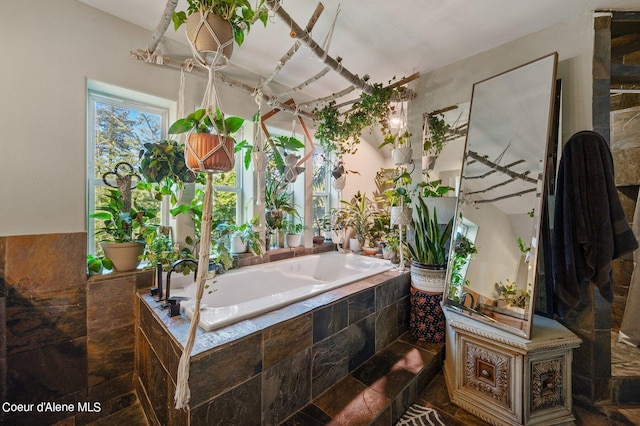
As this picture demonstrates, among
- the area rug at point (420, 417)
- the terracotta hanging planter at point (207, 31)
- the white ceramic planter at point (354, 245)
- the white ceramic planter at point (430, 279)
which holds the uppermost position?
the terracotta hanging planter at point (207, 31)

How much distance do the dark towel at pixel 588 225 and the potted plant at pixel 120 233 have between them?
2713 mm

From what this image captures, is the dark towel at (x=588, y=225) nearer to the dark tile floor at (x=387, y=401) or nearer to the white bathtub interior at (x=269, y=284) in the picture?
the dark tile floor at (x=387, y=401)

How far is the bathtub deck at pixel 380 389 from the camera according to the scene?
1.34 metres

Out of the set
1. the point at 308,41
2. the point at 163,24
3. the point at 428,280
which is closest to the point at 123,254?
the point at 163,24

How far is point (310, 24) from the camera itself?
1.52 metres

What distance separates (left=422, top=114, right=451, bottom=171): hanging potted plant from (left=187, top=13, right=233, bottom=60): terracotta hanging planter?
197 cm

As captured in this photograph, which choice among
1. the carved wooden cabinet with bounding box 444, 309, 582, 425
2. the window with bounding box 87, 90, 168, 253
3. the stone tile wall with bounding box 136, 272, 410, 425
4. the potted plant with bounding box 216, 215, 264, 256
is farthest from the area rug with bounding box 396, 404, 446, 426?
the window with bounding box 87, 90, 168, 253

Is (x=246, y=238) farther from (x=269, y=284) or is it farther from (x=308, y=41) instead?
(x=308, y=41)

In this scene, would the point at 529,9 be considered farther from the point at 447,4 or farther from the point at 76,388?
the point at 76,388

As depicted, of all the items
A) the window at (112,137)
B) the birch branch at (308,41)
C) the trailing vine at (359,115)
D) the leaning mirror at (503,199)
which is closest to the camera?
the birch branch at (308,41)

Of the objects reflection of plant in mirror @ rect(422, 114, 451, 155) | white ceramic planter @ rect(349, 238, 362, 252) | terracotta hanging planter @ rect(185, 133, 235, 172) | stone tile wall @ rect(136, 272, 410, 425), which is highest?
reflection of plant in mirror @ rect(422, 114, 451, 155)

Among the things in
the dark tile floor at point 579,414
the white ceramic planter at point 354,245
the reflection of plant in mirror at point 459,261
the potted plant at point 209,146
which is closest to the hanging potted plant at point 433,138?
the reflection of plant in mirror at point 459,261

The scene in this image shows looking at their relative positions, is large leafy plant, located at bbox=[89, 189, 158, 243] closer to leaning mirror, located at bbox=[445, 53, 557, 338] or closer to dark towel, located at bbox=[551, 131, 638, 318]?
leaning mirror, located at bbox=[445, 53, 557, 338]

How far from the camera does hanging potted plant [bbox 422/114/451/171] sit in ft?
7.59
